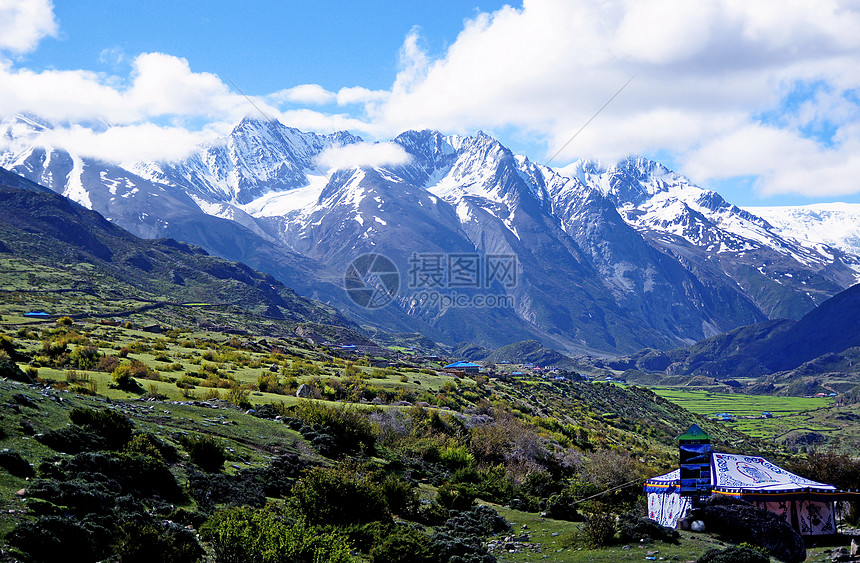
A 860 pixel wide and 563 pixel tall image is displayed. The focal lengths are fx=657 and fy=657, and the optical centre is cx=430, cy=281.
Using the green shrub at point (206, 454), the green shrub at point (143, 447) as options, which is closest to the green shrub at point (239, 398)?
the green shrub at point (206, 454)

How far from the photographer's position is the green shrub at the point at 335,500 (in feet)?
58.8

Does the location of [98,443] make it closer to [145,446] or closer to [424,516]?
[145,446]

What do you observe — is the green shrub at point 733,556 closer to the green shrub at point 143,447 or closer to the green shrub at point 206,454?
the green shrub at point 206,454

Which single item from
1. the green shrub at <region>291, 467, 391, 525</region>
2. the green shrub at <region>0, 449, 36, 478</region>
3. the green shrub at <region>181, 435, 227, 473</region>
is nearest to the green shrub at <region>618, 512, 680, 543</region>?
the green shrub at <region>291, 467, 391, 525</region>

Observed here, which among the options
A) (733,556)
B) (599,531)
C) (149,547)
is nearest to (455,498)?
(599,531)

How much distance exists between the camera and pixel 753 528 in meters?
19.1

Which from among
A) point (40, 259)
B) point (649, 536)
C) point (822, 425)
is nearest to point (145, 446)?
point (649, 536)

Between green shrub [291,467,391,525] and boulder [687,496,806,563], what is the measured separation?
32.2ft

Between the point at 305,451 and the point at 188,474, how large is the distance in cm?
685

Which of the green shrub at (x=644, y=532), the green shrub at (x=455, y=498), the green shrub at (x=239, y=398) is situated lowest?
the green shrub at (x=455, y=498)

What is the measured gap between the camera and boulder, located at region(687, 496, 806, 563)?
18.9 metres

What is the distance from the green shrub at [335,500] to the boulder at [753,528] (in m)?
9.83

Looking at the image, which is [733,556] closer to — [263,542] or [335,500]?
[335,500]

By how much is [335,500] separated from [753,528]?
477 inches
